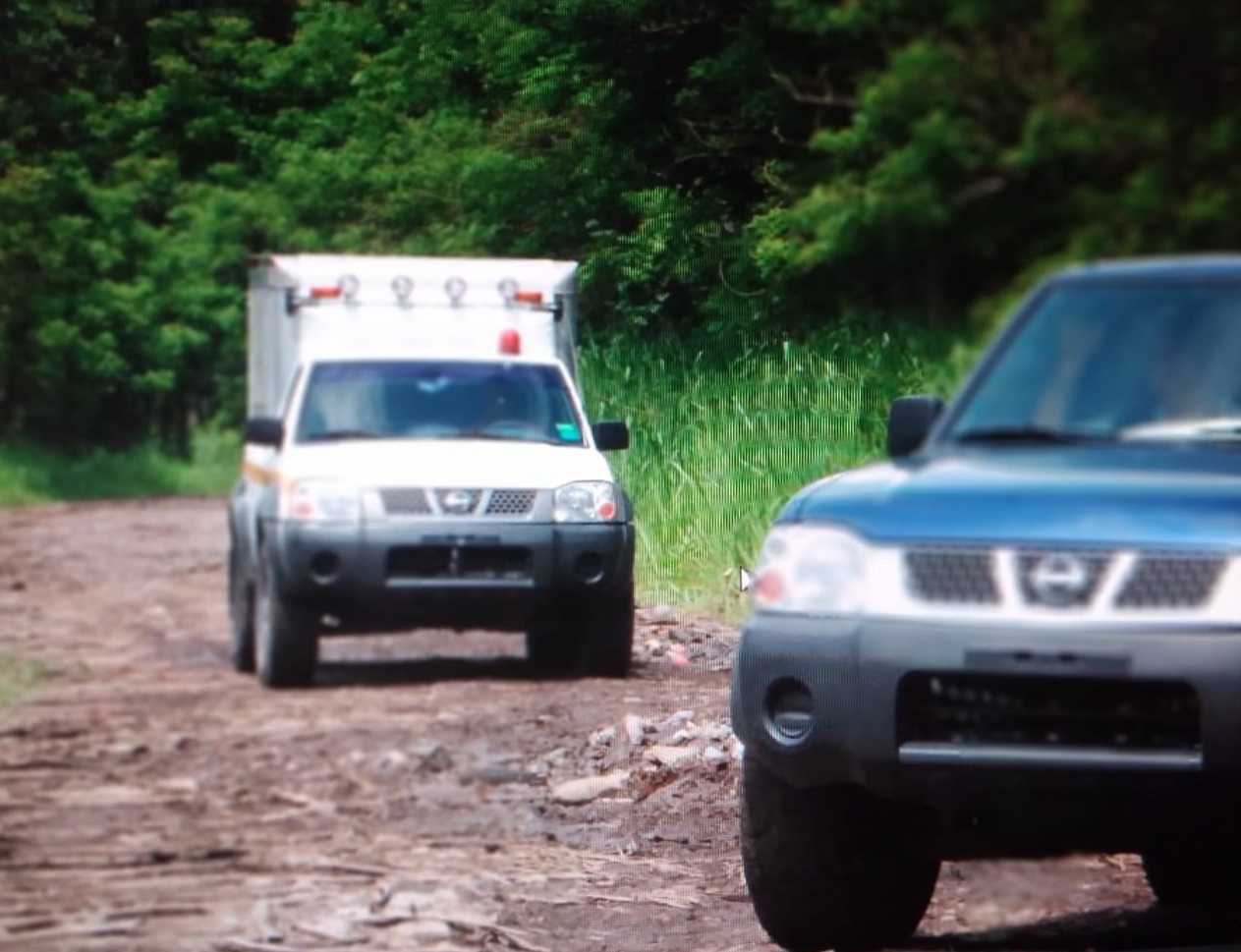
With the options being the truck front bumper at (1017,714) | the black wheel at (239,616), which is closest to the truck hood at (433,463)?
the black wheel at (239,616)

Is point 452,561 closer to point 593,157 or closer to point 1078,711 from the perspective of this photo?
point 593,157

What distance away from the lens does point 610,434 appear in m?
4.75

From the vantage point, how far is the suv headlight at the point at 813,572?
425 cm

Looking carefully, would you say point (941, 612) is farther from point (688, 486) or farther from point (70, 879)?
point (70, 879)

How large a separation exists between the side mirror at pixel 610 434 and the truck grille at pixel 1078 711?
85 centimetres

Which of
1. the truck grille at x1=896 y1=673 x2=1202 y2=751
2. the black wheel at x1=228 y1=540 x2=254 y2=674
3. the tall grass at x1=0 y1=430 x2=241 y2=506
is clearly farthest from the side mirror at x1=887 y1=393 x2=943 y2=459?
the black wheel at x1=228 y1=540 x2=254 y2=674

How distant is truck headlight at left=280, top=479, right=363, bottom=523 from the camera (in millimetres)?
4793

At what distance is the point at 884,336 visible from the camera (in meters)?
4.68

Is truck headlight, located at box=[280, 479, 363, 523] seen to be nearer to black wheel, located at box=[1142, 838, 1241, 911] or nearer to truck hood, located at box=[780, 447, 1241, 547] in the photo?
truck hood, located at box=[780, 447, 1241, 547]

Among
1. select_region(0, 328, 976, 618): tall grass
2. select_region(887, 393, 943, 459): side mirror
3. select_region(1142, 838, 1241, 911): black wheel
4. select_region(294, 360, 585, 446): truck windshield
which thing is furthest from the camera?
select_region(1142, 838, 1241, 911): black wheel

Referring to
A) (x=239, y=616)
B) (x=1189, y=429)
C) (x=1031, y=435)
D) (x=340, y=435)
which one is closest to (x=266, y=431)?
(x=340, y=435)

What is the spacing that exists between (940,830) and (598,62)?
147 centimetres

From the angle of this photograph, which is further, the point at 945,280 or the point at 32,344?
the point at 32,344

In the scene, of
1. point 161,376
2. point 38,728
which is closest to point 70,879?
point 38,728
